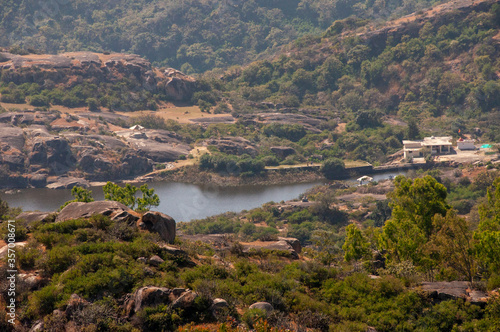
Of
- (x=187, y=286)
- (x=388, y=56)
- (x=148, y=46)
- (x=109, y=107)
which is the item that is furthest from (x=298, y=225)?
(x=148, y=46)

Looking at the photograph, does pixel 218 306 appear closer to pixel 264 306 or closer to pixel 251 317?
pixel 251 317

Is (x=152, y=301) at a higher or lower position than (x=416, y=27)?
lower

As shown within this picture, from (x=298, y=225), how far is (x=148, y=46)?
482ft

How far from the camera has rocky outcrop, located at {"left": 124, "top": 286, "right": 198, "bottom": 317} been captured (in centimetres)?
1797

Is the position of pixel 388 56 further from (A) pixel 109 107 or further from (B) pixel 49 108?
(B) pixel 49 108

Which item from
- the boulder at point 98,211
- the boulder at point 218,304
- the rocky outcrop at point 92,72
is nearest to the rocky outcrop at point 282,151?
the rocky outcrop at point 92,72

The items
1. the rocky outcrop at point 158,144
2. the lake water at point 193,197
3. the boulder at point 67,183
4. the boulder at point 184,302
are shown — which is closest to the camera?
the boulder at point 184,302

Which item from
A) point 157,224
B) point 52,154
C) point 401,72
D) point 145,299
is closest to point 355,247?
point 157,224

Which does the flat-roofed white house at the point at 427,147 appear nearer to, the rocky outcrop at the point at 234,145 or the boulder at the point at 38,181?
the rocky outcrop at the point at 234,145

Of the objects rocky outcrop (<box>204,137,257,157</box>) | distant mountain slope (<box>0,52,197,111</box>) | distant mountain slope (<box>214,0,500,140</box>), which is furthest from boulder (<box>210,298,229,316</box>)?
distant mountain slope (<box>214,0,500,140</box>)

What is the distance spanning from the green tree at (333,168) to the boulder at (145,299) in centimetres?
7099

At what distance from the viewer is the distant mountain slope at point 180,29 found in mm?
186000

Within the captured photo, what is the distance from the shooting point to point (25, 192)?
77.8m

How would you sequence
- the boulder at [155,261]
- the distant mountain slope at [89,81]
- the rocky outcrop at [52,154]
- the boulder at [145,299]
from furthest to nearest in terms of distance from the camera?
1. the distant mountain slope at [89,81]
2. the rocky outcrop at [52,154]
3. the boulder at [155,261]
4. the boulder at [145,299]
